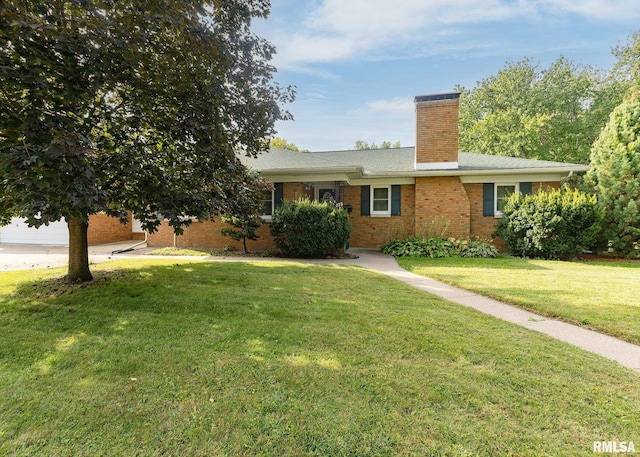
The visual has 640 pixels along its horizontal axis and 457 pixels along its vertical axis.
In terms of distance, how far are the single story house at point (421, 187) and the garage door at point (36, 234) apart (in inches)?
189

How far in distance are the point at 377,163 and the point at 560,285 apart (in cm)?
886

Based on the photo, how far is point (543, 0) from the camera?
27.5ft

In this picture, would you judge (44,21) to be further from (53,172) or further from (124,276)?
(124,276)

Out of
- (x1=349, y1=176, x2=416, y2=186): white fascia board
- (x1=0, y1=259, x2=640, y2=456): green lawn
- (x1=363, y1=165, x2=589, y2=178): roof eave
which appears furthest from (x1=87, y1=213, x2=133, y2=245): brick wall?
(x1=363, y1=165, x2=589, y2=178): roof eave

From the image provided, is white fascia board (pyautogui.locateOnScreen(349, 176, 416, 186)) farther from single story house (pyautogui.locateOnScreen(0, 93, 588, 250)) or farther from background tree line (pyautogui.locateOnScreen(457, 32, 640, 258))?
background tree line (pyautogui.locateOnScreen(457, 32, 640, 258))

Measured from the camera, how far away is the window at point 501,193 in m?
12.1

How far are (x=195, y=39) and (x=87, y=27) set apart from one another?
1316 mm

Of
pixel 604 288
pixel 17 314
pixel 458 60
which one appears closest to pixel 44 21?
pixel 17 314

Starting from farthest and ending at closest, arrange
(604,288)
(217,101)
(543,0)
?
(543,0) < (604,288) < (217,101)

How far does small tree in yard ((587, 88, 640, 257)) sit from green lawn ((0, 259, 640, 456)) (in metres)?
10.1

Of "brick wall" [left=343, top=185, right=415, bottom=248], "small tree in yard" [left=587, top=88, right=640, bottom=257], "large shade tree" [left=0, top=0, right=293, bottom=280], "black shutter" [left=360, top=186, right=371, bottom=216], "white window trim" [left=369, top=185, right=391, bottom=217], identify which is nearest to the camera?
"large shade tree" [left=0, top=0, right=293, bottom=280]

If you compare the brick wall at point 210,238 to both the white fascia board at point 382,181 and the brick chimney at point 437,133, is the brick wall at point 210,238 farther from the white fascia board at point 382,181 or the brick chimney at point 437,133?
the brick chimney at point 437,133

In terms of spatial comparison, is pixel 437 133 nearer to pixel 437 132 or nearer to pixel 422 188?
pixel 437 132

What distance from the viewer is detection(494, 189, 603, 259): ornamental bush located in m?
9.68
